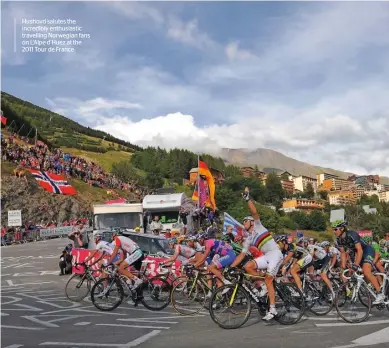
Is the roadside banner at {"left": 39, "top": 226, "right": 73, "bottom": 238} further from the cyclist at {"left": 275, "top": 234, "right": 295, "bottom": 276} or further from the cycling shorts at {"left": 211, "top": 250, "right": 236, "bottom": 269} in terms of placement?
the cycling shorts at {"left": 211, "top": 250, "right": 236, "bottom": 269}

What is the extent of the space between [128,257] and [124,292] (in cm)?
76

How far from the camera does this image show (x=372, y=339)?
22.8 ft

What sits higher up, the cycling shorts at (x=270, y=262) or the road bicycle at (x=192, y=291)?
the cycling shorts at (x=270, y=262)

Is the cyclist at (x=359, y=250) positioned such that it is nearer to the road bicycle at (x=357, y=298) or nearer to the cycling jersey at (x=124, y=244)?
the road bicycle at (x=357, y=298)

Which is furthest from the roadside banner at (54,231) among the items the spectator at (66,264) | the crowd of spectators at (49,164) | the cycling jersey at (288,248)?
the cycling jersey at (288,248)

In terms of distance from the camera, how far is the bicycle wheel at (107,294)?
33.1 ft

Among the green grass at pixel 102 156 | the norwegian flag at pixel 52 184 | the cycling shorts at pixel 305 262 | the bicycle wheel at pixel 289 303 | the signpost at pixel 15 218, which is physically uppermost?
the green grass at pixel 102 156

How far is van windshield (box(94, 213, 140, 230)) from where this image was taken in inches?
875

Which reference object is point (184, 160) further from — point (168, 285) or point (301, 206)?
point (168, 285)

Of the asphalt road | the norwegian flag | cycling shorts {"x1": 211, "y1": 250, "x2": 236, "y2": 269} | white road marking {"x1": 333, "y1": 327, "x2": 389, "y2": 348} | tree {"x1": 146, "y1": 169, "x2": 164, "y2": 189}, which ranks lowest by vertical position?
white road marking {"x1": 333, "y1": 327, "x2": 389, "y2": 348}

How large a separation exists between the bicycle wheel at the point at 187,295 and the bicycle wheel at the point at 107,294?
4.23 ft

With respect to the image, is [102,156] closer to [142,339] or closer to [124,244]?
[124,244]

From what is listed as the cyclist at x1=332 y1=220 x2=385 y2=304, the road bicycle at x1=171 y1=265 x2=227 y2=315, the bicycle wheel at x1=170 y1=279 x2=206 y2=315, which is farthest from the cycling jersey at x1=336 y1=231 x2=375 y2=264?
the bicycle wheel at x1=170 y1=279 x2=206 y2=315

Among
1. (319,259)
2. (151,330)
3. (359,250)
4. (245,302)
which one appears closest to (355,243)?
(359,250)
